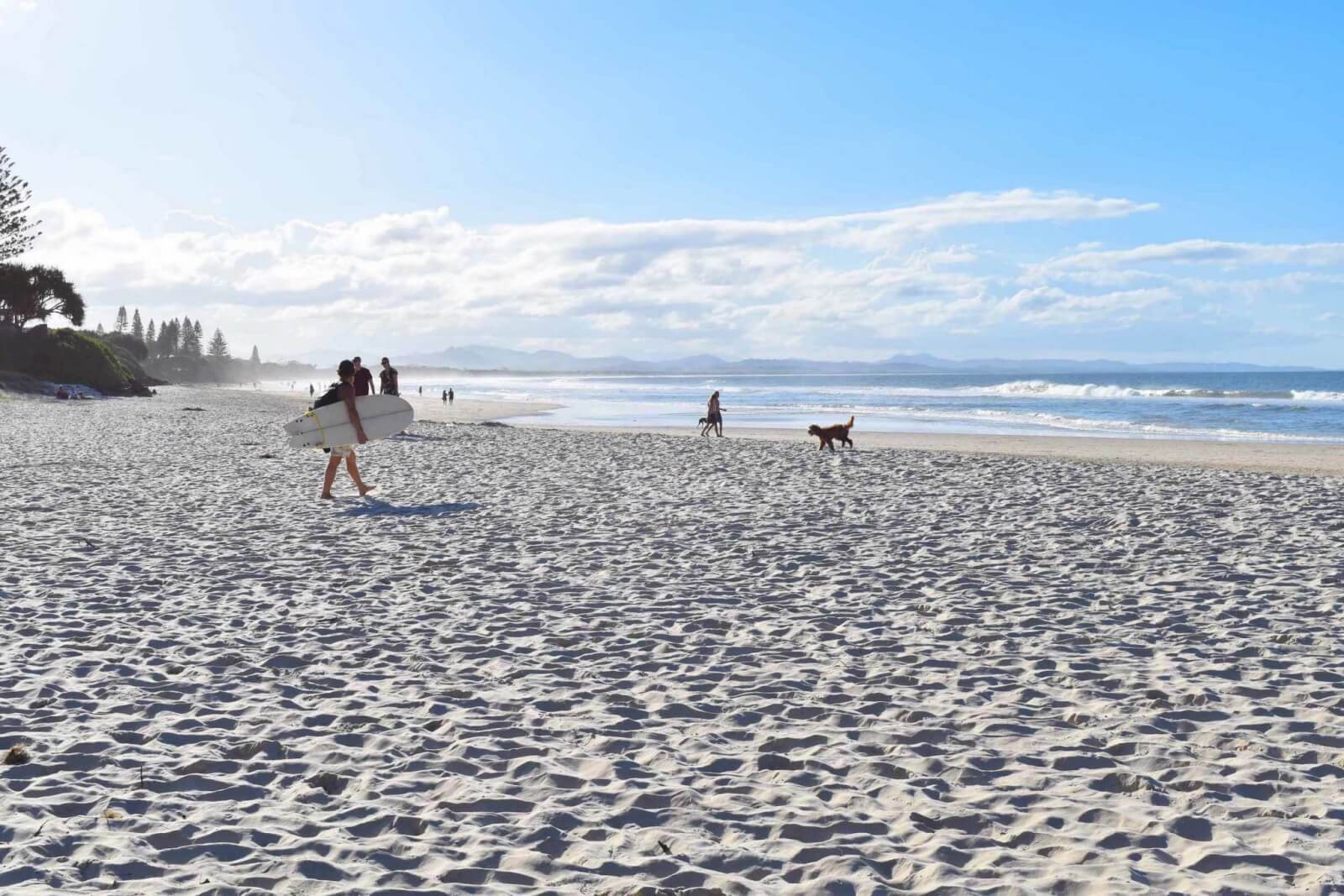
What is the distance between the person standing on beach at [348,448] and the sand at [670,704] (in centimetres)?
182

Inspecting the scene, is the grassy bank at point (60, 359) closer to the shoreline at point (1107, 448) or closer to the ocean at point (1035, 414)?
the ocean at point (1035, 414)

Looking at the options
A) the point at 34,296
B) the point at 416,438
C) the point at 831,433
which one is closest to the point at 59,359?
the point at 34,296

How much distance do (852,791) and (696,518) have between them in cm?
825

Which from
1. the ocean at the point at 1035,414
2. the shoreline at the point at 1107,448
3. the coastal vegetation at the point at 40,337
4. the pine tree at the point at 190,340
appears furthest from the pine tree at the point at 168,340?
the shoreline at the point at 1107,448

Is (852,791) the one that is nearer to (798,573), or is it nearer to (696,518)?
(798,573)

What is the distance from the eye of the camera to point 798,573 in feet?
31.2

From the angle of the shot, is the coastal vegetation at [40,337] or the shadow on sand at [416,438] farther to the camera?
the coastal vegetation at [40,337]

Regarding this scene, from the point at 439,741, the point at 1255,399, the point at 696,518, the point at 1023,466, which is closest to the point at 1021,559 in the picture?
the point at 696,518

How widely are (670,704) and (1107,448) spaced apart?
94.6 ft

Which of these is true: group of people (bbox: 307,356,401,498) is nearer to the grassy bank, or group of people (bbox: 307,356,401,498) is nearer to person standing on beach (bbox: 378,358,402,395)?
person standing on beach (bbox: 378,358,402,395)

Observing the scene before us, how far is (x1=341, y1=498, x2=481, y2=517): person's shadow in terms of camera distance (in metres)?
13.2

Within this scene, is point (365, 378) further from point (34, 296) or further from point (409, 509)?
point (34, 296)

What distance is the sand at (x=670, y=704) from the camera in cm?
396

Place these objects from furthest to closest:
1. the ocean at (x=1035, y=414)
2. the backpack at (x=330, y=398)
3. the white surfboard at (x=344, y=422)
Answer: the ocean at (x=1035, y=414) → the backpack at (x=330, y=398) → the white surfboard at (x=344, y=422)
